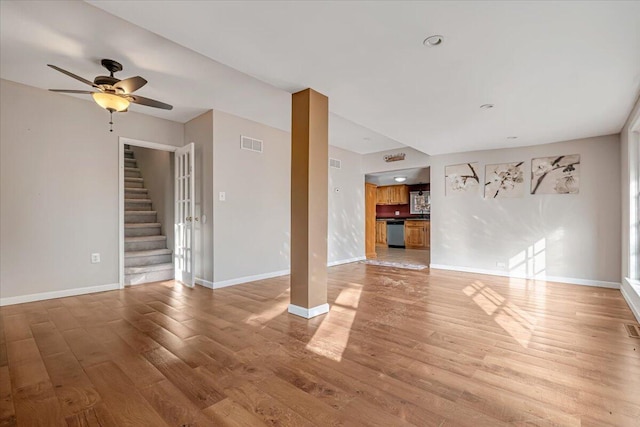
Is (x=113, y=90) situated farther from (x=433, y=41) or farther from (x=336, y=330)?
(x=336, y=330)

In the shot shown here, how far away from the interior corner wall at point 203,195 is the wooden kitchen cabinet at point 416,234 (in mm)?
7509

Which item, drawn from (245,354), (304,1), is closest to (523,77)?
(304,1)

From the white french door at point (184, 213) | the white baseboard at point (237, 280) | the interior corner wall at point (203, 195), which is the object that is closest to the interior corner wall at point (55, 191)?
the white french door at point (184, 213)

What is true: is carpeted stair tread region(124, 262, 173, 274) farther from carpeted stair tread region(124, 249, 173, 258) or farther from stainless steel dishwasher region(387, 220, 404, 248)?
stainless steel dishwasher region(387, 220, 404, 248)

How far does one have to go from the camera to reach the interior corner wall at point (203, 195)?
442 cm

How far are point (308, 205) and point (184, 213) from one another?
104 inches

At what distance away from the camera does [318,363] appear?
6.90 feet

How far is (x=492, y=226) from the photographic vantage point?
5629 mm

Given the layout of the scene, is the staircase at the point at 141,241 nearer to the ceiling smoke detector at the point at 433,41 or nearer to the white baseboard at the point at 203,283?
the white baseboard at the point at 203,283

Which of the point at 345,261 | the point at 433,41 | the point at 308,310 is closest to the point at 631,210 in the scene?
the point at 433,41

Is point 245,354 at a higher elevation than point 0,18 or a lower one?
lower

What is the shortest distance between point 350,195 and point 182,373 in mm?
5597

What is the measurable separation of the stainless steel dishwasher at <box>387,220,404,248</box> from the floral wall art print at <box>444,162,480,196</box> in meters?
4.45

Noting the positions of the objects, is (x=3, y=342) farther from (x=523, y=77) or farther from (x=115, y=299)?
(x=523, y=77)
